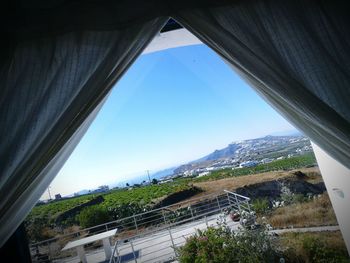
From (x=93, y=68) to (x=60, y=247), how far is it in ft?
10.3

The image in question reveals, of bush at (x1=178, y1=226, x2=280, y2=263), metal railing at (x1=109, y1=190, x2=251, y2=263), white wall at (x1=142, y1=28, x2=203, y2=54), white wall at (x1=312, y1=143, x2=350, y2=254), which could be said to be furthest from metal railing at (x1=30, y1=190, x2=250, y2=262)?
white wall at (x1=142, y1=28, x2=203, y2=54)

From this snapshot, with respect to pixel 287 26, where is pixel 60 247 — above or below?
below

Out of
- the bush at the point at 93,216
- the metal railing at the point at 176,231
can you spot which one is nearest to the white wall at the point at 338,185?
the metal railing at the point at 176,231

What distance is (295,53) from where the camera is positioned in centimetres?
73

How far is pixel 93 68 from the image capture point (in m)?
0.69

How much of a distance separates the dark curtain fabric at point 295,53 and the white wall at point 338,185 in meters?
0.43

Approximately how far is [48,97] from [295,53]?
687 mm

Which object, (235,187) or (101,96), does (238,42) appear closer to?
(101,96)

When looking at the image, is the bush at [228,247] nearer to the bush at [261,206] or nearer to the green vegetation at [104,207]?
the bush at [261,206]

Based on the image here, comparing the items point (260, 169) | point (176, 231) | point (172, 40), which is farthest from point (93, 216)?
point (172, 40)

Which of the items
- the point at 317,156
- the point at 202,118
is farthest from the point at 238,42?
the point at 202,118

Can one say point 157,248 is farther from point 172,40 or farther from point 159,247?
point 172,40

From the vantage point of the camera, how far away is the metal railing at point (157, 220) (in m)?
3.24

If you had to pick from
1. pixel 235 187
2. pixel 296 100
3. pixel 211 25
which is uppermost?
pixel 211 25
